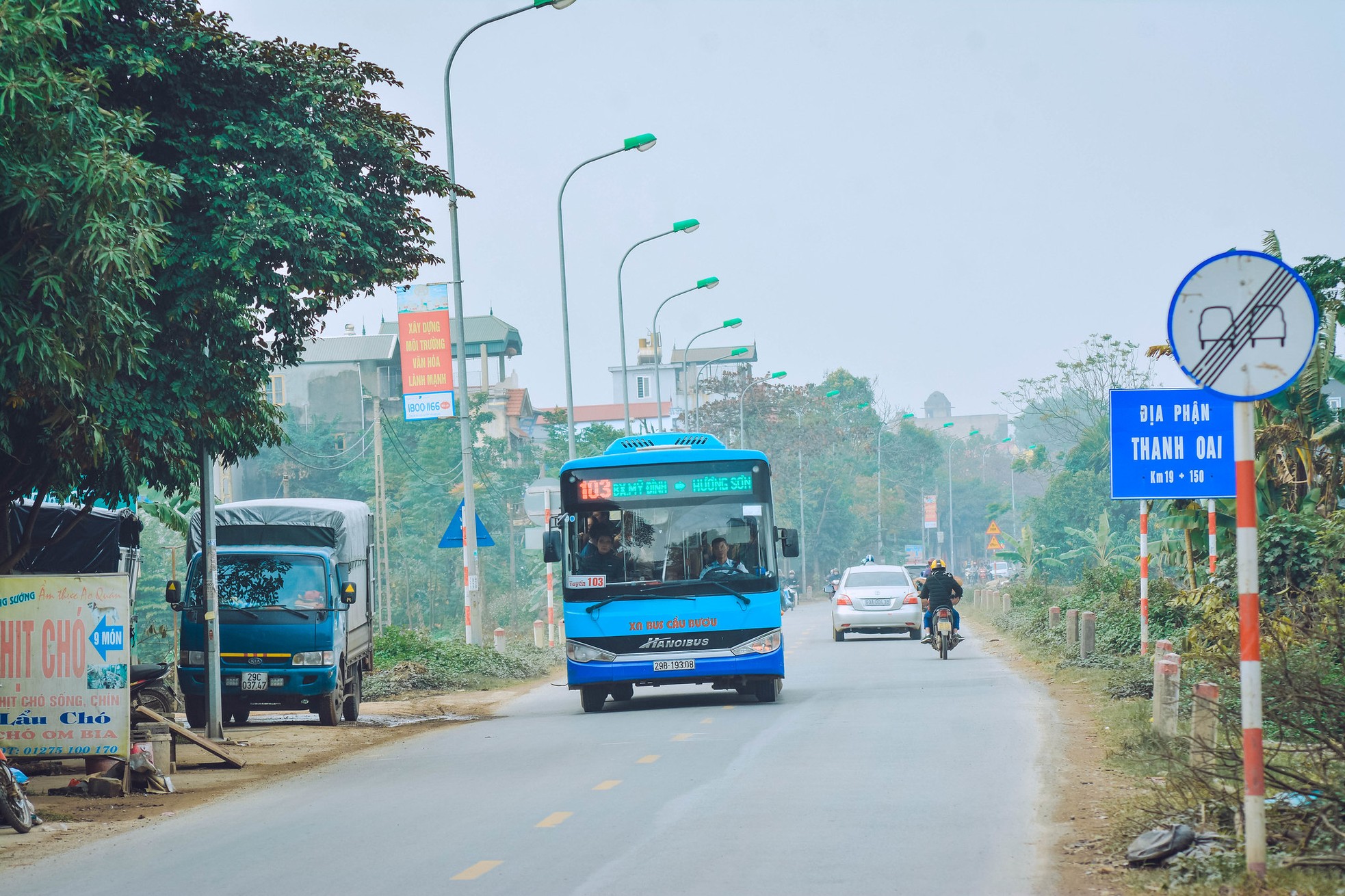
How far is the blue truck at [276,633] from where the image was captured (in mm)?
19406

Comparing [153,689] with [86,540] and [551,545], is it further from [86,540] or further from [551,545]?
[551,545]

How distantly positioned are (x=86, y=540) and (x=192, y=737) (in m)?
8.17

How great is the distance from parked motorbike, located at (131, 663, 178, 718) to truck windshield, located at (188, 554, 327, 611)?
131 centimetres

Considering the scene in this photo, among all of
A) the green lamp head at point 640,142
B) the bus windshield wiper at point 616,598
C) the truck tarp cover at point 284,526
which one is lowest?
the bus windshield wiper at point 616,598

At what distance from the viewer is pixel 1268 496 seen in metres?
22.7

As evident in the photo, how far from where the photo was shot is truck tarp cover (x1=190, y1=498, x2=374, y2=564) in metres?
21.1

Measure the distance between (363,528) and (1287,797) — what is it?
1713 centimetres

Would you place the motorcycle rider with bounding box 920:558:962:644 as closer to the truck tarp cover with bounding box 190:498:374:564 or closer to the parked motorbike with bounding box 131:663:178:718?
the truck tarp cover with bounding box 190:498:374:564

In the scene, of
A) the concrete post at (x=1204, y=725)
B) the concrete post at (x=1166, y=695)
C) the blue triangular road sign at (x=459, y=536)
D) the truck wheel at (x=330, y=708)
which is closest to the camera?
the concrete post at (x=1204, y=725)

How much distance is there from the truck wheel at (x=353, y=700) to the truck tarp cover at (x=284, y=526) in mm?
1627

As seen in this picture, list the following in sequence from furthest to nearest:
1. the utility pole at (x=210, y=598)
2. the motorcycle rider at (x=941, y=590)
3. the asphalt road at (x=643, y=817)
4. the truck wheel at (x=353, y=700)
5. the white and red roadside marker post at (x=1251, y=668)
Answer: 1. the motorcycle rider at (x=941, y=590)
2. the truck wheel at (x=353, y=700)
3. the utility pole at (x=210, y=598)
4. the asphalt road at (x=643, y=817)
5. the white and red roadside marker post at (x=1251, y=668)

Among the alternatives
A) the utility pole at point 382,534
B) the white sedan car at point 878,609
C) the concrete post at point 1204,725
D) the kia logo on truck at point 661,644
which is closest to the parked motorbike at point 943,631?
the white sedan car at point 878,609

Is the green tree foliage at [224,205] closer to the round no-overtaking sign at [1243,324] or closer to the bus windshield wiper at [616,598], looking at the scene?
the bus windshield wiper at [616,598]

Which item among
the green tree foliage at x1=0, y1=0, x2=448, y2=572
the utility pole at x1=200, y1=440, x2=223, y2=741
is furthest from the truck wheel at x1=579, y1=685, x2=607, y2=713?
the green tree foliage at x1=0, y1=0, x2=448, y2=572
